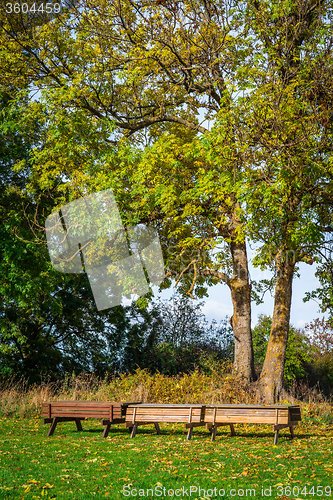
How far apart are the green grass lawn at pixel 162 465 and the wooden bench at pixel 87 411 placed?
351mm

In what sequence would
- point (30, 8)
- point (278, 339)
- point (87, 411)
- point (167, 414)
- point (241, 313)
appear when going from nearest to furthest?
point (167, 414), point (87, 411), point (278, 339), point (241, 313), point (30, 8)

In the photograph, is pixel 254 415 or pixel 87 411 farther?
pixel 87 411

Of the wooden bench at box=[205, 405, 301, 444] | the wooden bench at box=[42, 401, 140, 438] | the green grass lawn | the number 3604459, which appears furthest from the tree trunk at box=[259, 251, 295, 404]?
the number 3604459

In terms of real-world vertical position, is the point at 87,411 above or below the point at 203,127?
below

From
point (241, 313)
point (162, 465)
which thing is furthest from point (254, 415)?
point (241, 313)

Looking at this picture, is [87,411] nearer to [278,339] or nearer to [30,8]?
[278,339]

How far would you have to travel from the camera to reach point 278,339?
42.6ft

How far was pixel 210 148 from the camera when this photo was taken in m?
11.6

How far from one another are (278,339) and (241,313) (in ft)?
4.91

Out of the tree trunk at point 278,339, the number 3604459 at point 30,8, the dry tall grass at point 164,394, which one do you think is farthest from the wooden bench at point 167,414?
the number 3604459 at point 30,8

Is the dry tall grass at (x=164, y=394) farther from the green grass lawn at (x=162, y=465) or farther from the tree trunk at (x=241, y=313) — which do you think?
the green grass lawn at (x=162, y=465)

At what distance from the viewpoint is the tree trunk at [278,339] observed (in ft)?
41.5

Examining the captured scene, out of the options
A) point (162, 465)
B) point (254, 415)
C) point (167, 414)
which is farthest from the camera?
point (167, 414)

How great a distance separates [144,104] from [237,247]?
256 inches
